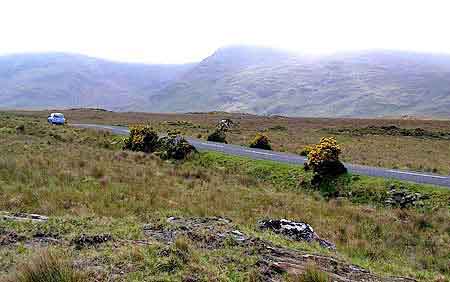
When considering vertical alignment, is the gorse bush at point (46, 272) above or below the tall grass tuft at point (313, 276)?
above

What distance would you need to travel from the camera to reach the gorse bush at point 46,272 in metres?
6.99

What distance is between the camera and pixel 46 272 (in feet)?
23.3

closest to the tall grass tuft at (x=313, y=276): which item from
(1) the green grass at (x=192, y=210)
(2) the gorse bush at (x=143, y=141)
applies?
(1) the green grass at (x=192, y=210)

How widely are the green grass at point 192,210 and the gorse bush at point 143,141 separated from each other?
5.43 metres

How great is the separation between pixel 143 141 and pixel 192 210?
2085cm

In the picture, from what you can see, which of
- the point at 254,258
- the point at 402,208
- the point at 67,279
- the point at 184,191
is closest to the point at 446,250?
the point at 402,208

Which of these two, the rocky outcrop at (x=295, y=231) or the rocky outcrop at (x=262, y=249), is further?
the rocky outcrop at (x=295, y=231)

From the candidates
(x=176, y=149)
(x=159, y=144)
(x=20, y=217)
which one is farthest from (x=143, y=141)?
(x=20, y=217)

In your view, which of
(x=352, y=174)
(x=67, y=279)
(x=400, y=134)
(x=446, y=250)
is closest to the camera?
(x=67, y=279)

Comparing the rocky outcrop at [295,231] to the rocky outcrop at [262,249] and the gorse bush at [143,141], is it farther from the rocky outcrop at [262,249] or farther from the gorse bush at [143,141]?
the gorse bush at [143,141]

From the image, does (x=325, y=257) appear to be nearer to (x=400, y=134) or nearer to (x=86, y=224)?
(x=86, y=224)

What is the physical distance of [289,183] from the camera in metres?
24.8

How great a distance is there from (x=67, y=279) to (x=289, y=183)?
1875 cm

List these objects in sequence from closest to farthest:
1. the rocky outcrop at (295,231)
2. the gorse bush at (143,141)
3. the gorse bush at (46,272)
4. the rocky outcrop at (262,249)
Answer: the gorse bush at (46,272), the rocky outcrop at (262,249), the rocky outcrop at (295,231), the gorse bush at (143,141)
